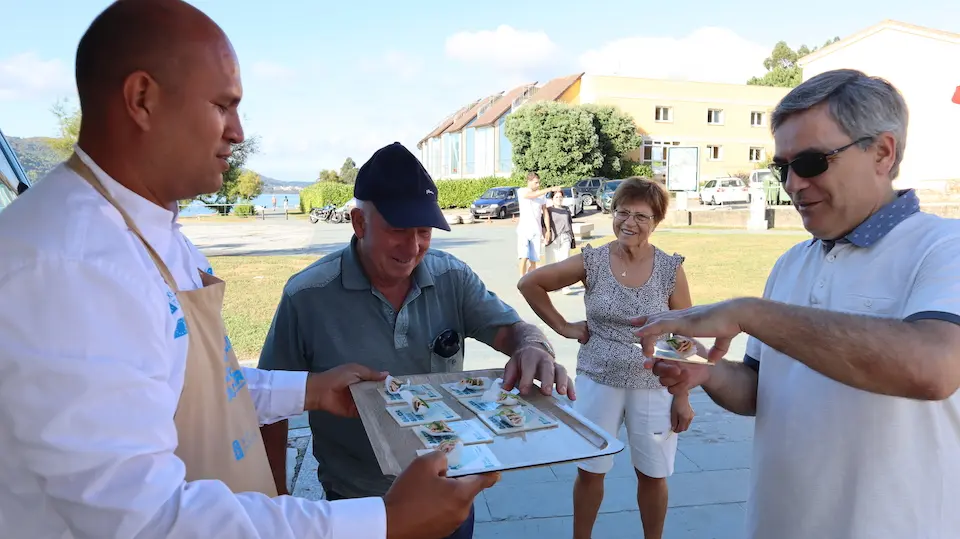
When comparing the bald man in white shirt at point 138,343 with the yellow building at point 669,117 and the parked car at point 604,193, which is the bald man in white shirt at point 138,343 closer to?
the parked car at point 604,193

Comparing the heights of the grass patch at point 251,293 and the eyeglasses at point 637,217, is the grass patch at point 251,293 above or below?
below

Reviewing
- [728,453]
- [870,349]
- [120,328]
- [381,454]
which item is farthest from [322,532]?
[728,453]

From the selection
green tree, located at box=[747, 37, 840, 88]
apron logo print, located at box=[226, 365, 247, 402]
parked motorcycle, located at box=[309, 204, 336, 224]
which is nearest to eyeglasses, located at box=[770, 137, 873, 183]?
apron logo print, located at box=[226, 365, 247, 402]

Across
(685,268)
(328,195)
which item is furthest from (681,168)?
(328,195)

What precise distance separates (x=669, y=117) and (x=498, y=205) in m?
21.0

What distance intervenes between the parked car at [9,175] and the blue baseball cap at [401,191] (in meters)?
2.36

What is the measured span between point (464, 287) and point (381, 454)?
988 millimetres

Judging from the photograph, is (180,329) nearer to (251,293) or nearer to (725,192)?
(251,293)

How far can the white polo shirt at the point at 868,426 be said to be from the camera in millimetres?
1586

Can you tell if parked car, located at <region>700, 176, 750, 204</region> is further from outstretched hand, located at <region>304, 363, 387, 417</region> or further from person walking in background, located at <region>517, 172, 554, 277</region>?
outstretched hand, located at <region>304, 363, 387, 417</region>

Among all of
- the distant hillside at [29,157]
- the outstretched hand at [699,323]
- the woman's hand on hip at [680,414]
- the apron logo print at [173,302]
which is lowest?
the woman's hand on hip at [680,414]

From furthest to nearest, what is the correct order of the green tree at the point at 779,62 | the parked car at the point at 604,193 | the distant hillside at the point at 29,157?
the green tree at the point at 779,62 < the parked car at the point at 604,193 < the distant hillside at the point at 29,157

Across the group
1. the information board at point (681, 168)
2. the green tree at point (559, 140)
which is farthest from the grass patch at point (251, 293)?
the green tree at point (559, 140)

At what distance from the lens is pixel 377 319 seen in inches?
88.4
